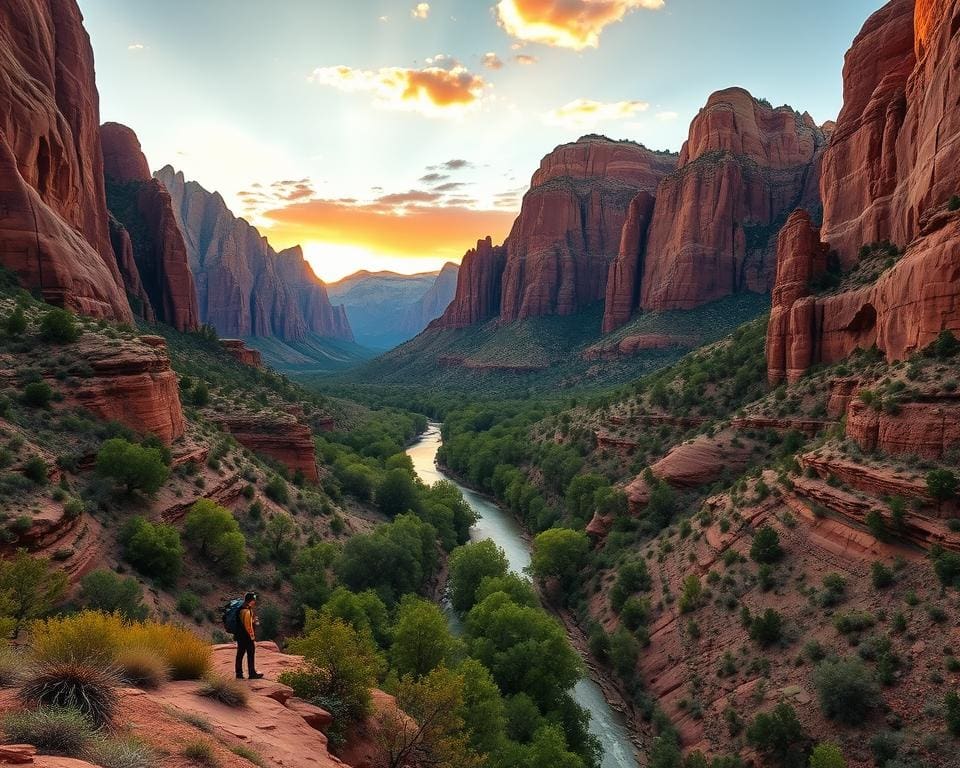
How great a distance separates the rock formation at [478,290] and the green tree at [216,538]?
129542 mm

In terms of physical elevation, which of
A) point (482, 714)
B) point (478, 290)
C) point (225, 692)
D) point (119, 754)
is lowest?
point (482, 714)

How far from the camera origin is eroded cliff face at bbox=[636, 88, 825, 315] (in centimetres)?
9162

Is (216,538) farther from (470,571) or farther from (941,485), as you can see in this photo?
(941,485)

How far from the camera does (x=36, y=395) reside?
21938 mm

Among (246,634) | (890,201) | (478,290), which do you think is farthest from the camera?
(478,290)

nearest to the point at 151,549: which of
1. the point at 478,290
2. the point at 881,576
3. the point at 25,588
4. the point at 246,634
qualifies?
the point at 25,588

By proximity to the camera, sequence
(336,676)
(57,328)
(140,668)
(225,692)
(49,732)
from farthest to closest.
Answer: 1. (57,328)
2. (336,676)
3. (225,692)
4. (140,668)
5. (49,732)

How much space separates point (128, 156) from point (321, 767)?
86.3 meters

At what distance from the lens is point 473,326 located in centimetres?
15025

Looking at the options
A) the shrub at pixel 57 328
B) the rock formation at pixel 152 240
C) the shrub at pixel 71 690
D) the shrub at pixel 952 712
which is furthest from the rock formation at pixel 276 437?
the shrub at pixel 952 712

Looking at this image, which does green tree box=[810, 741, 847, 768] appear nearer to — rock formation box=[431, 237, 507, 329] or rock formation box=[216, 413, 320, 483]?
rock formation box=[216, 413, 320, 483]

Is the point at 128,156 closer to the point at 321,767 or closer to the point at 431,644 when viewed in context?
the point at 431,644

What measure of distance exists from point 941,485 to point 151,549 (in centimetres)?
2766

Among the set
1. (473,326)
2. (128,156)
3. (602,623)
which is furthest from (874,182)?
(473,326)
